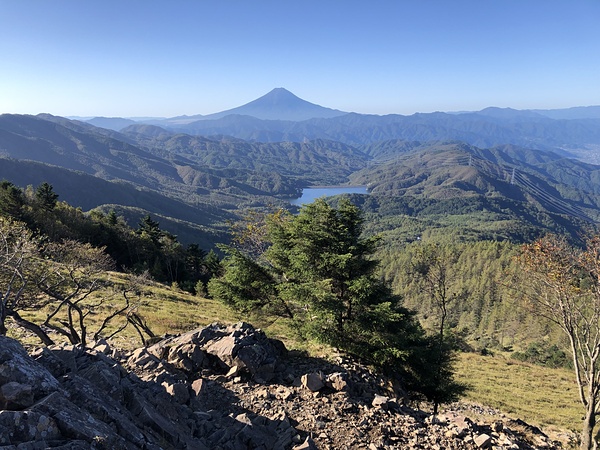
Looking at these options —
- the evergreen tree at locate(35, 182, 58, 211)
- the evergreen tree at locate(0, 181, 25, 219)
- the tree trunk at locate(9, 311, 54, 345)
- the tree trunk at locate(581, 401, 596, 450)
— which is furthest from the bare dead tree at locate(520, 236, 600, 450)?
the evergreen tree at locate(35, 182, 58, 211)

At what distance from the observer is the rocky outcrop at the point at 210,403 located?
5445 mm

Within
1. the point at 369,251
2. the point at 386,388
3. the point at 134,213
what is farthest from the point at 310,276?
the point at 134,213

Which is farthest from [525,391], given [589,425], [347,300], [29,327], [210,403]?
[29,327]

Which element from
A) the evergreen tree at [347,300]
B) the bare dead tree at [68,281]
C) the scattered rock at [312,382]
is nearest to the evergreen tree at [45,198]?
the bare dead tree at [68,281]

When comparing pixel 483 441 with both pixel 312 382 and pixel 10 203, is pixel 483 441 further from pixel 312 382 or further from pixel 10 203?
pixel 10 203

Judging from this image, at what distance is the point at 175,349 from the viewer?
13359mm

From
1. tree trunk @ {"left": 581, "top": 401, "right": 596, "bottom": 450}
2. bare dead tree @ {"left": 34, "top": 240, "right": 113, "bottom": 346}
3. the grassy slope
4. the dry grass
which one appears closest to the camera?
tree trunk @ {"left": 581, "top": 401, "right": 596, "bottom": 450}

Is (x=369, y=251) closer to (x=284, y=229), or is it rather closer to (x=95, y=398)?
(x=284, y=229)

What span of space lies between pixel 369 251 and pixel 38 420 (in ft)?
45.4

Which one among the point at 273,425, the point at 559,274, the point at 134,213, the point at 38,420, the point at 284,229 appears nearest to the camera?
the point at 38,420

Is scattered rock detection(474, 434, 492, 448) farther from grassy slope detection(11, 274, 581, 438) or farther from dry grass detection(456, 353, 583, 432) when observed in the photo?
dry grass detection(456, 353, 583, 432)

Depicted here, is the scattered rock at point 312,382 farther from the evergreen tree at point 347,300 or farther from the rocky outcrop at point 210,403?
the evergreen tree at point 347,300

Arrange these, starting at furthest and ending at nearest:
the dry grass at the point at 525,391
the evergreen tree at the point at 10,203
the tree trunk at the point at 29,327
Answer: the evergreen tree at the point at 10,203
the dry grass at the point at 525,391
the tree trunk at the point at 29,327

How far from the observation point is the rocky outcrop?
5.45m
